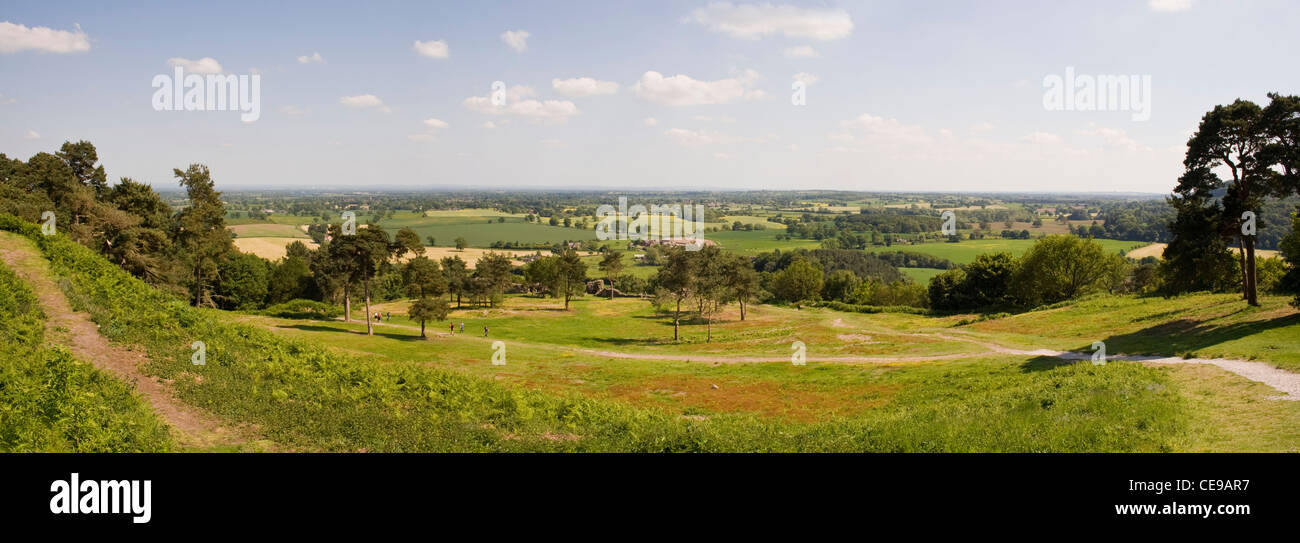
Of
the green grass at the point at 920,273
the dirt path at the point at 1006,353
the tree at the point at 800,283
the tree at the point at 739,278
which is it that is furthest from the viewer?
the green grass at the point at 920,273

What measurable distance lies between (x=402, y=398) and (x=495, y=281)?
205 feet

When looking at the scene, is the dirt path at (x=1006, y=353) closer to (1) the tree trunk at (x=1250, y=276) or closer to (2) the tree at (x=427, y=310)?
(2) the tree at (x=427, y=310)

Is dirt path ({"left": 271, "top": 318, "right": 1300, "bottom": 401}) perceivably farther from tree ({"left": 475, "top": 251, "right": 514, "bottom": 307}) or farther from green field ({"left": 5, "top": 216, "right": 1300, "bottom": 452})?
tree ({"left": 475, "top": 251, "right": 514, "bottom": 307})

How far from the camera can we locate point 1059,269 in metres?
63.4

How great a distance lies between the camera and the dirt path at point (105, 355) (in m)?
12.8

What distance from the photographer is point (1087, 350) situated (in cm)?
2922

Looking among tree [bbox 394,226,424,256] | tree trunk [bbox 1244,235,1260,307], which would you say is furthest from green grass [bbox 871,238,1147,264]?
tree [bbox 394,226,424,256]

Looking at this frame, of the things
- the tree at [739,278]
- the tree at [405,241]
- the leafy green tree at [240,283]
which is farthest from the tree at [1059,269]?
the leafy green tree at [240,283]

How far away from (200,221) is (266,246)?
268 ft

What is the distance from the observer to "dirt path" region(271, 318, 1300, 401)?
17.3 metres

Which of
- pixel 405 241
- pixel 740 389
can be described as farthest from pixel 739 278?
pixel 740 389

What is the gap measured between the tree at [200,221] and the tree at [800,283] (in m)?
82.5
